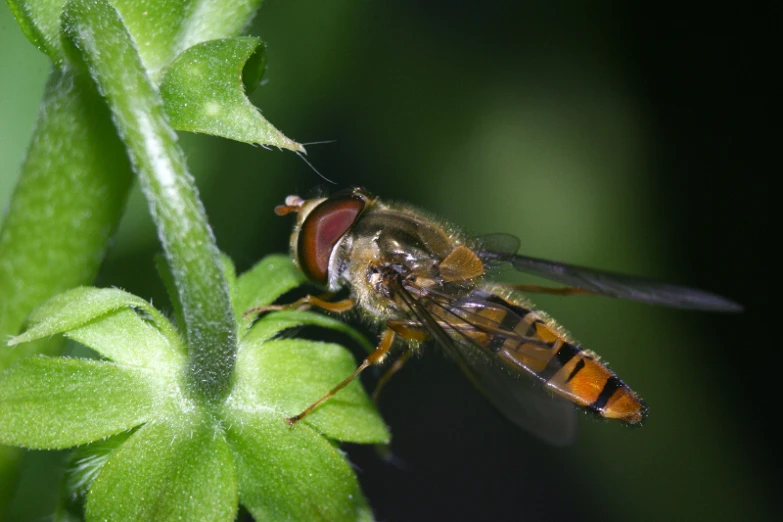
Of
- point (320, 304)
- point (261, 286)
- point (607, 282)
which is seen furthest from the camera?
point (607, 282)

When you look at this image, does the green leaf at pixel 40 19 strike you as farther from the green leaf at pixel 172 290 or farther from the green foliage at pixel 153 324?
the green leaf at pixel 172 290

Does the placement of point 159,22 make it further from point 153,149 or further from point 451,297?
point 451,297

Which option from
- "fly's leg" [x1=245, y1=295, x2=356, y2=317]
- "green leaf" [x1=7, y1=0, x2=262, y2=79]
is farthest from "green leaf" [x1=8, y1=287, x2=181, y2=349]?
"fly's leg" [x1=245, y1=295, x2=356, y2=317]

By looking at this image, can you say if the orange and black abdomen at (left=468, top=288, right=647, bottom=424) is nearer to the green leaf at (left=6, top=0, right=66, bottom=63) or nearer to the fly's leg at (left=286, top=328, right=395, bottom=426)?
the fly's leg at (left=286, top=328, right=395, bottom=426)

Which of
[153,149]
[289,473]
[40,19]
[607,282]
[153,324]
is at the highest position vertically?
[40,19]

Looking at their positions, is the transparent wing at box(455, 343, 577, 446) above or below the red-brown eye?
below

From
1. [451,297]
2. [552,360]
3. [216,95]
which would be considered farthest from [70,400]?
[552,360]

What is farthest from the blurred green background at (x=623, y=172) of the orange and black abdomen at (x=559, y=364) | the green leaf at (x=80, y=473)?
the green leaf at (x=80, y=473)
